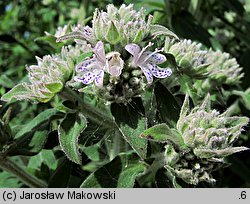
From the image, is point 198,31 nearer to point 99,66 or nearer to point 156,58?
point 156,58

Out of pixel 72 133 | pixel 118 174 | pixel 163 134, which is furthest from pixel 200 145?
pixel 72 133

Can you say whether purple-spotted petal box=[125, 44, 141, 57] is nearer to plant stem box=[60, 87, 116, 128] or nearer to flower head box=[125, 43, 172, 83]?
flower head box=[125, 43, 172, 83]

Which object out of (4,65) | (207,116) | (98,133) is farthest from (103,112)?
(4,65)

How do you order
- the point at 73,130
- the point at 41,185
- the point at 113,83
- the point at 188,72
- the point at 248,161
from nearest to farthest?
the point at 113,83, the point at 73,130, the point at 188,72, the point at 41,185, the point at 248,161

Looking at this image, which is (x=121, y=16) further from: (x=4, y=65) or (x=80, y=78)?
(x=4, y=65)

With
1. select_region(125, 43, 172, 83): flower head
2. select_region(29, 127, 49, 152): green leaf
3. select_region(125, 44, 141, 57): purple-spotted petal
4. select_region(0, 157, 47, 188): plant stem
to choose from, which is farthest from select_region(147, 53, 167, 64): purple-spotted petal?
select_region(0, 157, 47, 188): plant stem

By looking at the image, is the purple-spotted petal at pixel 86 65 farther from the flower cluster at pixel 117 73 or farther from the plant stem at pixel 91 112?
the plant stem at pixel 91 112
